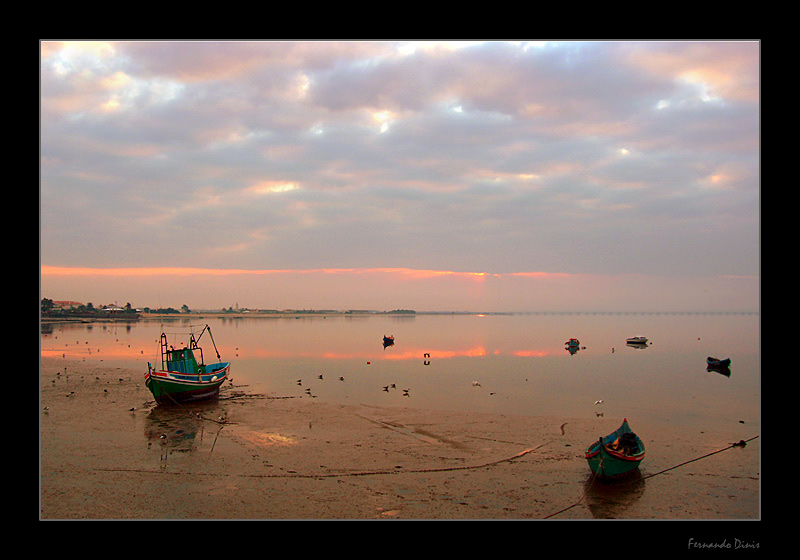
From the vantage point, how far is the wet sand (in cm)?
1567

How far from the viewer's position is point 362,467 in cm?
1934

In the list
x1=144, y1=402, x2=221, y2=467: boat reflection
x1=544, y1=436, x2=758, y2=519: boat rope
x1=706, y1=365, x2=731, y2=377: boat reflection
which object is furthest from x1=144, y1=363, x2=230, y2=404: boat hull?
x1=706, y1=365, x2=731, y2=377: boat reflection

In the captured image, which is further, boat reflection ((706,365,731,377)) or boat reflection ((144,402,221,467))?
boat reflection ((706,365,731,377))

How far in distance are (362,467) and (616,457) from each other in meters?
9.71

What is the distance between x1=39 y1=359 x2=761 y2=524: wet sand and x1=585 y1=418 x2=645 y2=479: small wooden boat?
46 cm

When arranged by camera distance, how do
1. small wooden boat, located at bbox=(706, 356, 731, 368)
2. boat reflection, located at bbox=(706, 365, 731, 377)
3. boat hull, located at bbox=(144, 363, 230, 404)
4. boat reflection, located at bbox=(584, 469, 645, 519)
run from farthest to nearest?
small wooden boat, located at bbox=(706, 356, 731, 368), boat reflection, located at bbox=(706, 365, 731, 377), boat hull, located at bbox=(144, 363, 230, 404), boat reflection, located at bbox=(584, 469, 645, 519)

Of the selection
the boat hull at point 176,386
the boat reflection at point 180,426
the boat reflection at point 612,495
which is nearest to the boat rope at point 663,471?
the boat reflection at point 612,495

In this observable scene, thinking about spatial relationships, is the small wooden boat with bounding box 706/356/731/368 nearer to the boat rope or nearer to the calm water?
the calm water

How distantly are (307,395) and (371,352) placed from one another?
34.0 metres

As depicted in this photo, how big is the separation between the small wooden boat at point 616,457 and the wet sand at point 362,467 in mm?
459

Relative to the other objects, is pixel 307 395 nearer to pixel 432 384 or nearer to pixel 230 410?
pixel 230 410

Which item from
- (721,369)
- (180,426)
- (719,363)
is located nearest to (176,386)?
(180,426)

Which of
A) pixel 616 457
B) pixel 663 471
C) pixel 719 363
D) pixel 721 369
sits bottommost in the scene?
pixel 721 369

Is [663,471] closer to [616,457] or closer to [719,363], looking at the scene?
[616,457]
